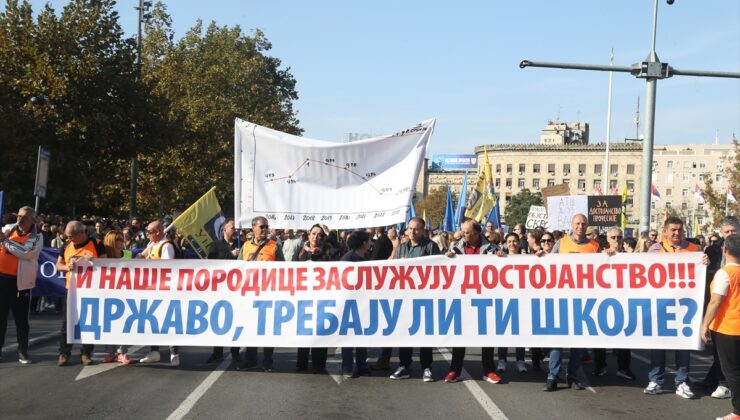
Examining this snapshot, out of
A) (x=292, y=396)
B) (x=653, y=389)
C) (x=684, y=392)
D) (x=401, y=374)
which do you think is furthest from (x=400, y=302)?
(x=684, y=392)

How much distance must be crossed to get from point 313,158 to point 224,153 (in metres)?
32.8

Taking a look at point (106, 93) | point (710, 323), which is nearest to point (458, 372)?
point (710, 323)

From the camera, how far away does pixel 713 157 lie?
431 ft

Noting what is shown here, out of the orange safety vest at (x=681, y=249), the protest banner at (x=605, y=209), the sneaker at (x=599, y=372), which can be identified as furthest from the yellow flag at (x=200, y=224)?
the protest banner at (x=605, y=209)

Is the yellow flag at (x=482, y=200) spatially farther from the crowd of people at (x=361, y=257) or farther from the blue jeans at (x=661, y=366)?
the blue jeans at (x=661, y=366)

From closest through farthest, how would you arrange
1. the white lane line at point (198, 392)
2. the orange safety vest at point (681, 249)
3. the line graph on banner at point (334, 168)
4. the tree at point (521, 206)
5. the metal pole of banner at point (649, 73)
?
the white lane line at point (198, 392), the orange safety vest at point (681, 249), the line graph on banner at point (334, 168), the metal pole of banner at point (649, 73), the tree at point (521, 206)

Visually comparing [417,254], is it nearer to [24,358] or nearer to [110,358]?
[110,358]

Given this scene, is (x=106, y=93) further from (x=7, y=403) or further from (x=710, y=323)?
(x=710, y=323)

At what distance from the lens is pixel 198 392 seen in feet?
27.7

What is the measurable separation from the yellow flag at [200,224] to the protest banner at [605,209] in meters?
13.1

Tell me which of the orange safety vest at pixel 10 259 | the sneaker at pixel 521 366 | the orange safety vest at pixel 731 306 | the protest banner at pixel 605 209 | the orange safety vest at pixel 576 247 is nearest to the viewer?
the orange safety vest at pixel 731 306

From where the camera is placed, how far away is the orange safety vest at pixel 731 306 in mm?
7371

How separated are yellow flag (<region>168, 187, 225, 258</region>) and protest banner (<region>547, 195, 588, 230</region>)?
38.8 ft

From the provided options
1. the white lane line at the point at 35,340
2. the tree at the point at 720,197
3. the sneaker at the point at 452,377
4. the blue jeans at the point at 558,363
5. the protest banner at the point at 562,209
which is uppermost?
the tree at the point at 720,197
